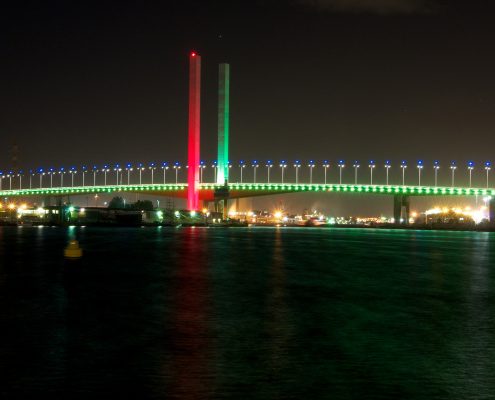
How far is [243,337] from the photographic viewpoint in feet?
34.7

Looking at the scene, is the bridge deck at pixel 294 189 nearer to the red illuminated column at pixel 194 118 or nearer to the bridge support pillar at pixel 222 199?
the bridge support pillar at pixel 222 199

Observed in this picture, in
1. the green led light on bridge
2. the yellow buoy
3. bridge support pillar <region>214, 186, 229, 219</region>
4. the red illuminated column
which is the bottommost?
the yellow buoy

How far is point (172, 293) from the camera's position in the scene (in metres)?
16.5

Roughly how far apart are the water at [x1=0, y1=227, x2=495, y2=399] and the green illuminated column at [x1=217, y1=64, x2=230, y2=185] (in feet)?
339

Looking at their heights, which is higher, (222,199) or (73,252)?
(222,199)

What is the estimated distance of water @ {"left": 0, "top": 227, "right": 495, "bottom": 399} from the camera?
762cm

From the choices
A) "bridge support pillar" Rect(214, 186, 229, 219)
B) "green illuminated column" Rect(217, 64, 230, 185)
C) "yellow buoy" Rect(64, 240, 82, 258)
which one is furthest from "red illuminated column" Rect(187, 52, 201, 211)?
"yellow buoy" Rect(64, 240, 82, 258)

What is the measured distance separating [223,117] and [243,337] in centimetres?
11350

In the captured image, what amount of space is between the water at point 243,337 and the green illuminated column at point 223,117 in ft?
339

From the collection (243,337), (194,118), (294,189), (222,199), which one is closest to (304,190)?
(294,189)

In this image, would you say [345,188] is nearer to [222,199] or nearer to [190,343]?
→ [222,199]

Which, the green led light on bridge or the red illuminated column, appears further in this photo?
the green led light on bridge

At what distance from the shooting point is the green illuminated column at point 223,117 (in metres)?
123

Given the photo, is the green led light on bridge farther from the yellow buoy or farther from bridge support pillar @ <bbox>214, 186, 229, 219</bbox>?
the yellow buoy
